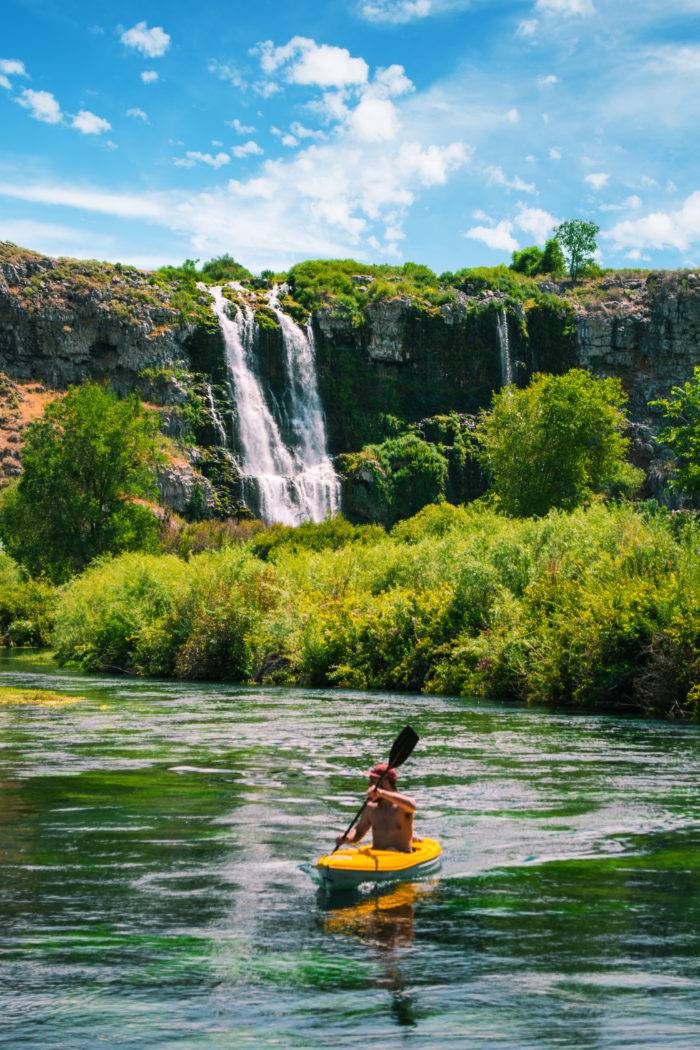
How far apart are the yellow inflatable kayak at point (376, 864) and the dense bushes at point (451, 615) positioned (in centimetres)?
1496

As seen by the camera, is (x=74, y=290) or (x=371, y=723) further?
(x=74, y=290)

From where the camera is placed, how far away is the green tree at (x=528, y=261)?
443 ft

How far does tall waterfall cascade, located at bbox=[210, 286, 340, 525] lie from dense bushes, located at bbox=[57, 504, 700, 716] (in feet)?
155

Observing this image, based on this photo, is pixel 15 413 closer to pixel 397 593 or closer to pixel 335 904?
pixel 397 593

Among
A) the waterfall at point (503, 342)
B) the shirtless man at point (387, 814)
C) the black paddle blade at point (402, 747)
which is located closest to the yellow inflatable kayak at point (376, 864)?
the shirtless man at point (387, 814)

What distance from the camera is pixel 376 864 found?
10.2m

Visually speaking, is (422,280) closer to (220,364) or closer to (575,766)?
(220,364)

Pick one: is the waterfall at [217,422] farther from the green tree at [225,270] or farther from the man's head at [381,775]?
the man's head at [381,775]

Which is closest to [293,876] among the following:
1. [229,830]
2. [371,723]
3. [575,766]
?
[229,830]

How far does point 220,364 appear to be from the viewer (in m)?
99.5

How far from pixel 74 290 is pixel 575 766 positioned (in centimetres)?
9704

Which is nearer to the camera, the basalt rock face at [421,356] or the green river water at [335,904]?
the green river water at [335,904]

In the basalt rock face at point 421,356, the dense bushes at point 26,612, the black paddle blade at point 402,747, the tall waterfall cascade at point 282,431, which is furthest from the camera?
the basalt rock face at point 421,356

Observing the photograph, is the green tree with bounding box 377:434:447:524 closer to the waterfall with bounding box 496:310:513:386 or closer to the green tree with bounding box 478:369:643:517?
the waterfall with bounding box 496:310:513:386
